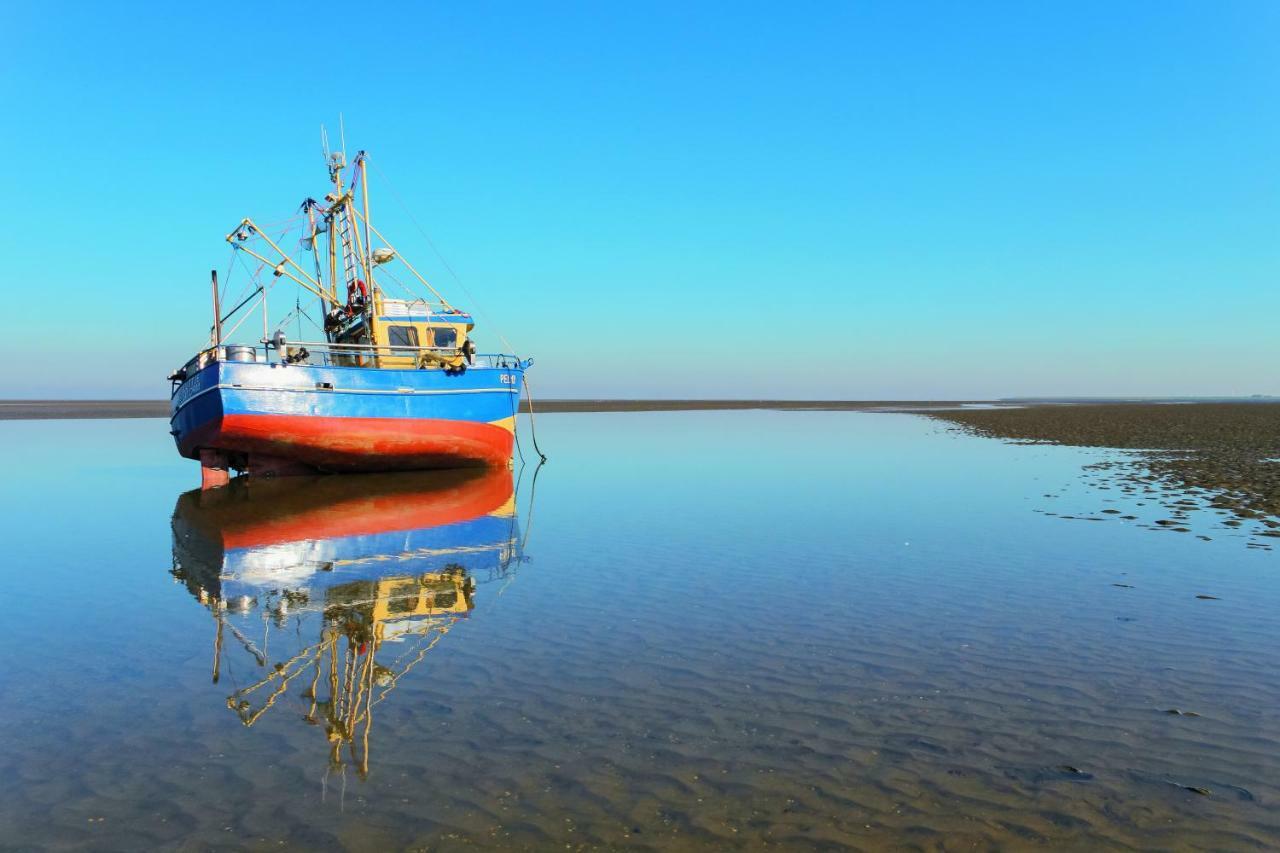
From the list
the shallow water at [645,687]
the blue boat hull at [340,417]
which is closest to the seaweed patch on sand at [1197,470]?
the shallow water at [645,687]

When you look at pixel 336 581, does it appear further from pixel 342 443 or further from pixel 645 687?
pixel 342 443

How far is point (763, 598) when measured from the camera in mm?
11766

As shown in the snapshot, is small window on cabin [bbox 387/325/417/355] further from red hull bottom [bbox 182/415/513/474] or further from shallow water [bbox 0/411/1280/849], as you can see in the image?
shallow water [bbox 0/411/1280/849]

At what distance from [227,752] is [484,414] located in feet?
79.3

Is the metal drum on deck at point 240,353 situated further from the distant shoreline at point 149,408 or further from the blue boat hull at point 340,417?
the distant shoreline at point 149,408

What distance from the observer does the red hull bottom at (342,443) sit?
86.7 ft

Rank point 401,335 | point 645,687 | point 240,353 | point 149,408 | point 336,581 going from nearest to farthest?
point 645,687 < point 336,581 < point 240,353 < point 401,335 < point 149,408

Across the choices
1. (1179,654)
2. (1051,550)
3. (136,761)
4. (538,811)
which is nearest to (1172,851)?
(538,811)

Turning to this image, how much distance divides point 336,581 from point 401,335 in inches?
807

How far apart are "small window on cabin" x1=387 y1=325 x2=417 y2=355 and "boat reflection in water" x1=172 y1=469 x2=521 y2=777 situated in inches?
315

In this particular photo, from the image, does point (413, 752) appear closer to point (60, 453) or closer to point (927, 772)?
point (927, 772)

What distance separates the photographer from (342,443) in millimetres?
27594

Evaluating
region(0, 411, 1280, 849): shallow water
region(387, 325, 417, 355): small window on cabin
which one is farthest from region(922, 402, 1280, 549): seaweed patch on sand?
region(387, 325, 417, 355): small window on cabin

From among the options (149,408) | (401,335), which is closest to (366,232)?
(401,335)
